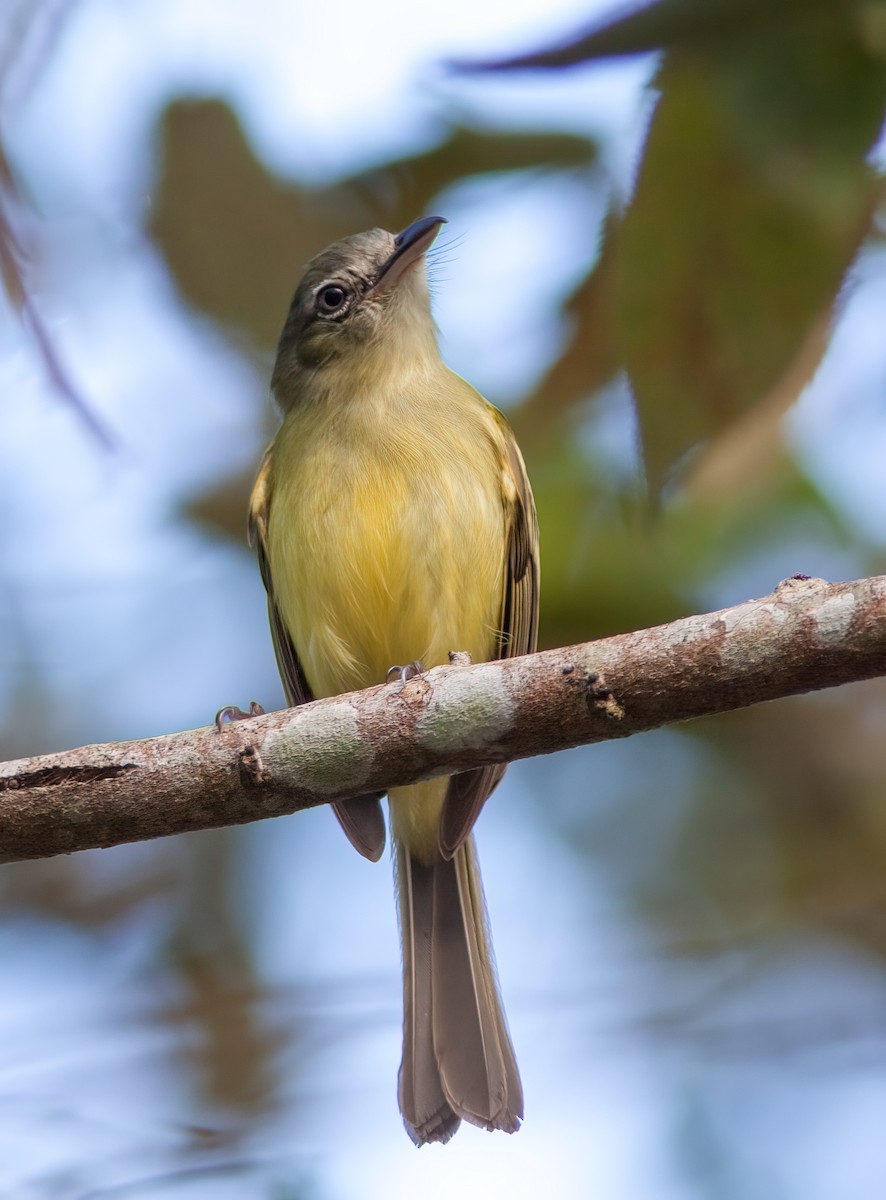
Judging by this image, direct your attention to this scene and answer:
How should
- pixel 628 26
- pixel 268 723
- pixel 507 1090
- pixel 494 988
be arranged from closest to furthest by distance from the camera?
pixel 628 26 < pixel 268 723 < pixel 507 1090 < pixel 494 988

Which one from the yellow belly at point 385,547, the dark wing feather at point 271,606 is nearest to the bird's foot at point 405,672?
the yellow belly at point 385,547

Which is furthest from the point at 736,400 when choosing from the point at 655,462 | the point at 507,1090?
the point at 507,1090

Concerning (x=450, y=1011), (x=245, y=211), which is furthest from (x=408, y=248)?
(x=450, y=1011)

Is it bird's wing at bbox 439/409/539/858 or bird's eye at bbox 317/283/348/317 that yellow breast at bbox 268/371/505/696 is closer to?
bird's wing at bbox 439/409/539/858

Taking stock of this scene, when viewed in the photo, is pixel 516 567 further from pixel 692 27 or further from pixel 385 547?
pixel 692 27

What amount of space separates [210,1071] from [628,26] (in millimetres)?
3964

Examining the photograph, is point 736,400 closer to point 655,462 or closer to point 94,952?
point 655,462

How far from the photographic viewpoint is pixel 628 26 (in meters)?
2.66

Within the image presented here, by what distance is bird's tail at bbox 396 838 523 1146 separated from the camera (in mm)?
3828

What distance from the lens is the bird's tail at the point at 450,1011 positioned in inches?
151

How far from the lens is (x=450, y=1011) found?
405cm

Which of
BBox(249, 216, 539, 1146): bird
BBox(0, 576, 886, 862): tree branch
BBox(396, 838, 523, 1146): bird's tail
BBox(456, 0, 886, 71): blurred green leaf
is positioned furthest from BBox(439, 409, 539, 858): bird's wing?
BBox(456, 0, 886, 71): blurred green leaf

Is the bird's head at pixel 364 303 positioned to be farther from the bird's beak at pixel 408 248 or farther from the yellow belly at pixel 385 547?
the yellow belly at pixel 385 547

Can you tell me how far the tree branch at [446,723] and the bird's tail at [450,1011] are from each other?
1357mm
